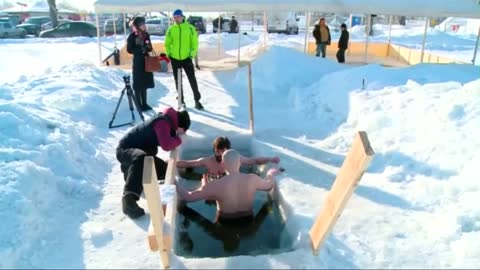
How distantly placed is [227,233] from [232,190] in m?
0.44

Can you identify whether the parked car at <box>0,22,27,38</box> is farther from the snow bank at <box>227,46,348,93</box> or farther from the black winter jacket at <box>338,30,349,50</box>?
the snow bank at <box>227,46,348,93</box>

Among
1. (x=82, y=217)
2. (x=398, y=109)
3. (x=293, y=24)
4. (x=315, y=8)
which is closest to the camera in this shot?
(x=82, y=217)

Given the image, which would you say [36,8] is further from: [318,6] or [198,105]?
[198,105]

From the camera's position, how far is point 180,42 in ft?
24.6

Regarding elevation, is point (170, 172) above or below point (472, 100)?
below

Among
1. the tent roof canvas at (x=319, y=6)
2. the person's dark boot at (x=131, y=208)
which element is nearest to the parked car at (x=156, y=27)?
the tent roof canvas at (x=319, y=6)

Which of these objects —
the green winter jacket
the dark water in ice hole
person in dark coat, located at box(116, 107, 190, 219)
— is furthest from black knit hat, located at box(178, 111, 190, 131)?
the green winter jacket

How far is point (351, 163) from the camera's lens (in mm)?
2814

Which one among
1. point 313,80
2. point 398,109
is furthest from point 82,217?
point 313,80

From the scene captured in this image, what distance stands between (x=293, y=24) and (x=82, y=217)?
25030mm

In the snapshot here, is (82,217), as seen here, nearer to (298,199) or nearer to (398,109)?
(298,199)

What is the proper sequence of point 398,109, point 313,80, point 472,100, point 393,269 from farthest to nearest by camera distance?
1. point 313,80
2. point 398,109
3. point 472,100
4. point 393,269

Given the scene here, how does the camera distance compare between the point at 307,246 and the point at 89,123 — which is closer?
the point at 307,246

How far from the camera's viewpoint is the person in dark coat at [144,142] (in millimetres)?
3941
